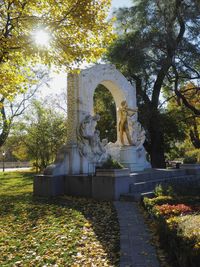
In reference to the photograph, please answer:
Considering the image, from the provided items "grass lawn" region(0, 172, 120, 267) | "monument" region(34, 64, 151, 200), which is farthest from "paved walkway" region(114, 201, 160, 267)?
"monument" region(34, 64, 151, 200)

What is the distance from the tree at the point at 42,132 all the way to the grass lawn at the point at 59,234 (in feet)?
63.9

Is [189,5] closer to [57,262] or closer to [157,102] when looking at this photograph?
[157,102]

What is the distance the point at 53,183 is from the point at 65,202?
1.64 meters

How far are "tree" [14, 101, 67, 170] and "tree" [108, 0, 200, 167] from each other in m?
10.3

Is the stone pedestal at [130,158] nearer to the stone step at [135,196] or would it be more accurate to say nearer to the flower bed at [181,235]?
the stone step at [135,196]

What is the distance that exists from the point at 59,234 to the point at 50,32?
5255 millimetres

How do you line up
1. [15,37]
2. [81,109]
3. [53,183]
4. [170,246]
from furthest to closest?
[81,109] → [53,183] → [15,37] → [170,246]

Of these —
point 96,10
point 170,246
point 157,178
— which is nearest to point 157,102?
point 157,178

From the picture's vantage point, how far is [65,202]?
11.0 m

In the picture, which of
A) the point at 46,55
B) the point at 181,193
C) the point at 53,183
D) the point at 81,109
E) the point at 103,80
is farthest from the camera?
the point at 103,80

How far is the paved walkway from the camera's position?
5.25m

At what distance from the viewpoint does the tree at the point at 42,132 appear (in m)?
30.1

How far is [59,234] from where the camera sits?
23.0ft

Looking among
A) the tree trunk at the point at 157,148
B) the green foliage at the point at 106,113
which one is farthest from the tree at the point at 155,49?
the green foliage at the point at 106,113
